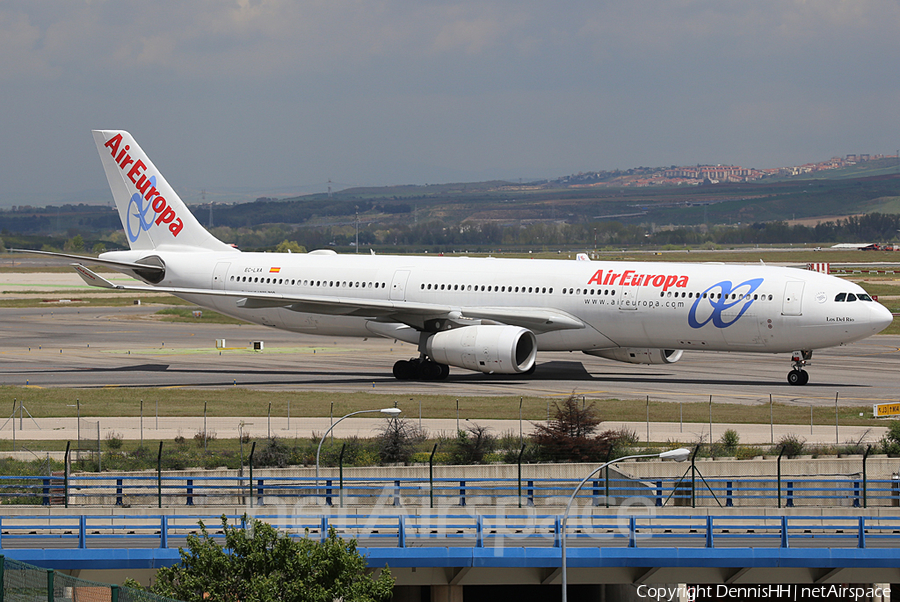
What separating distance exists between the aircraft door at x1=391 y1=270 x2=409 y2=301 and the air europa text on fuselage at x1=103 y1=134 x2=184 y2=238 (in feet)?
42.7

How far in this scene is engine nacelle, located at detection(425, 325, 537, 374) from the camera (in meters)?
46.8

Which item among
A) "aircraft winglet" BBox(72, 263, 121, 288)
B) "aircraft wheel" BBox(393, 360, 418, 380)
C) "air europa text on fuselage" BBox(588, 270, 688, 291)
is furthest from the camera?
"aircraft winglet" BBox(72, 263, 121, 288)

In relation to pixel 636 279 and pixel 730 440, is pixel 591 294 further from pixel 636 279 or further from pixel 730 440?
pixel 730 440

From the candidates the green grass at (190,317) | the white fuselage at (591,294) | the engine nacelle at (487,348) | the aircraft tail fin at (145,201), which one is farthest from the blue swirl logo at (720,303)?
the green grass at (190,317)

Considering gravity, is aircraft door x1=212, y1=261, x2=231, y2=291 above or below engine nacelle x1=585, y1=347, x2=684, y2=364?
above

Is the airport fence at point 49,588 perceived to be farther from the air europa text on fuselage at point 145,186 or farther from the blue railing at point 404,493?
the air europa text on fuselage at point 145,186

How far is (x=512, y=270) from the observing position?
50906 millimetres

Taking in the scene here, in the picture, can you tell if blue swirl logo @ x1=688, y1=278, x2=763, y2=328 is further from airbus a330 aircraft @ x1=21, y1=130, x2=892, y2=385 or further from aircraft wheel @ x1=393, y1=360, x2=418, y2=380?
aircraft wheel @ x1=393, y1=360, x2=418, y2=380

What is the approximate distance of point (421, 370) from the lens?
51281mm

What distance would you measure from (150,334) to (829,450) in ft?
170

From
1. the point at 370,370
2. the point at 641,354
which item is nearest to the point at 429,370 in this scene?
the point at 370,370

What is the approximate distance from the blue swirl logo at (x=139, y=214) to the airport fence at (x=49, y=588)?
40.1 metres

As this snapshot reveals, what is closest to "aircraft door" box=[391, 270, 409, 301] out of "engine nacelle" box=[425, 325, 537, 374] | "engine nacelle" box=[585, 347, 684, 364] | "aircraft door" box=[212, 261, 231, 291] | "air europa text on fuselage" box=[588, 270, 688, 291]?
"engine nacelle" box=[425, 325, 537, 374]

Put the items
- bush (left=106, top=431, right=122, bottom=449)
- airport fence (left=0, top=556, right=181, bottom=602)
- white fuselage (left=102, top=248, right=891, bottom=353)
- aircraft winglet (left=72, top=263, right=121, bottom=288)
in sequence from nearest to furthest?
1. airport fence (left=0, top=556, right=181, bottom=602)
2. bush (left=106, top=431, right=122, bottom=449)
3. white fuselage (left=102, top=248, right=891, bottom=353)
4. aircraft winglet (left=72, top=263, right=121, bottom=288)
